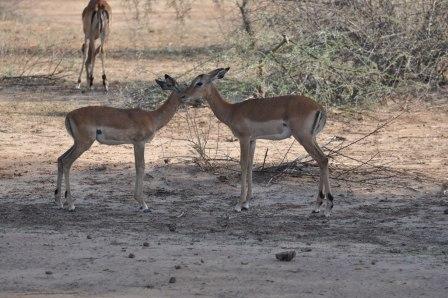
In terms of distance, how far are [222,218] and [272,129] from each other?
92cm

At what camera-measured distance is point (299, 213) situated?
9305 millimetres

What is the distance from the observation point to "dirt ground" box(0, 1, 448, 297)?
7062 millimetres

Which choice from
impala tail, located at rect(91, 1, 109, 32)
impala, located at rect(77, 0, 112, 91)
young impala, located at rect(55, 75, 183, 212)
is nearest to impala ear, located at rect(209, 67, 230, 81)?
young impala, located at rect(55, 75, 183, 212)

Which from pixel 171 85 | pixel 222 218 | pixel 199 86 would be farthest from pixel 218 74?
pixel 222 218

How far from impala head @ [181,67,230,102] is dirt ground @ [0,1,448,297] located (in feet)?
2.99

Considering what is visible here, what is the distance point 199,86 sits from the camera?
9.78m

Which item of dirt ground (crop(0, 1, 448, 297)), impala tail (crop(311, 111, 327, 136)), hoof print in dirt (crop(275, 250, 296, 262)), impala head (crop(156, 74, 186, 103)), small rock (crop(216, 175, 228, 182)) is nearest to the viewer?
dirt ground (crop(0, 1, 448, 297))

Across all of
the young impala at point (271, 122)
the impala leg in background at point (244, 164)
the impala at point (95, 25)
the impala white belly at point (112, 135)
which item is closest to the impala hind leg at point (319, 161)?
the young impala at point (271, 122)

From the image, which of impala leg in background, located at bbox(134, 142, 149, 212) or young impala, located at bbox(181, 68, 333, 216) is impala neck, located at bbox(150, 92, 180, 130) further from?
impala leg in background, located at bbox(134, 142, 149, 212)

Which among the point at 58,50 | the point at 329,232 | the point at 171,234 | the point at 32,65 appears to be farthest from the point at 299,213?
the point at 58,50

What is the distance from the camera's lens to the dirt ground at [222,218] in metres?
7.06

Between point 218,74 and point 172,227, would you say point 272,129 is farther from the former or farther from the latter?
point 172,227

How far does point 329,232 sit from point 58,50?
1122 centimetres

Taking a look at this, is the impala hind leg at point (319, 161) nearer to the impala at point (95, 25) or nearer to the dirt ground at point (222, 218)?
the dirt ground at point (222, 218)
